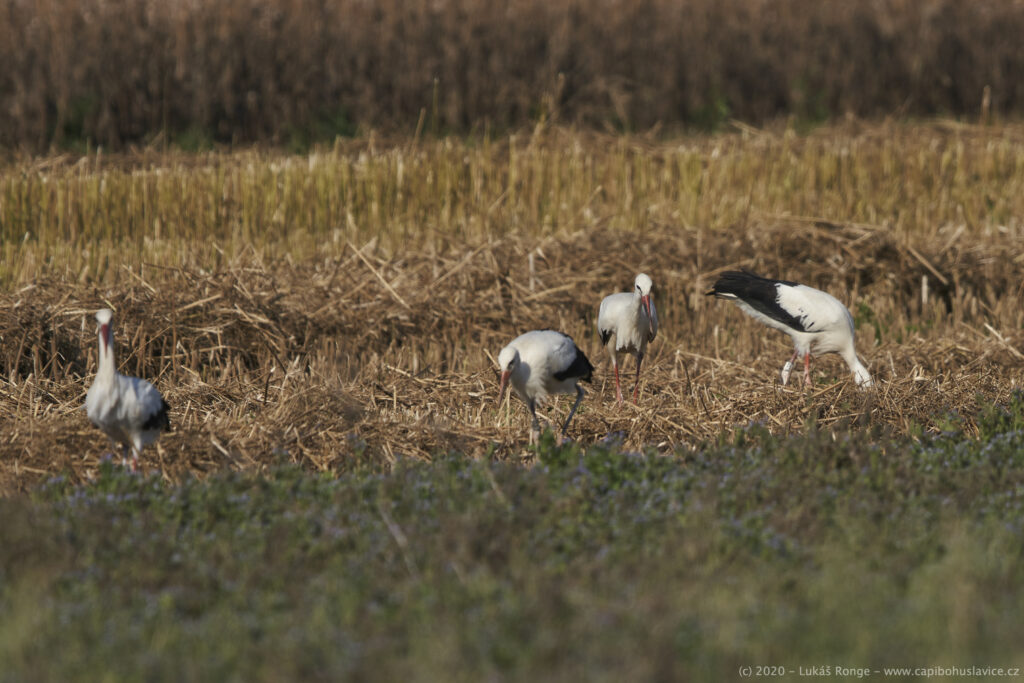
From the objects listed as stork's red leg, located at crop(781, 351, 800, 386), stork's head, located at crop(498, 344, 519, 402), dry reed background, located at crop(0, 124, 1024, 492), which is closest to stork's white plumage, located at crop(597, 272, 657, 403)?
dry reed background, located at crop(0, 124, 1024, 492)

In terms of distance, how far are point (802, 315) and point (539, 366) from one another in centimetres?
241

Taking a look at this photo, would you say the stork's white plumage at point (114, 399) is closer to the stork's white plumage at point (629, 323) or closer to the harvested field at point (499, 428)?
the harvested field at point (499, 428)

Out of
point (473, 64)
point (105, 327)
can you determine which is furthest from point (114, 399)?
point (473, 64)

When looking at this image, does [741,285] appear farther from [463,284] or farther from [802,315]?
[463,284]

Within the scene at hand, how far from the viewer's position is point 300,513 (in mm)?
5547

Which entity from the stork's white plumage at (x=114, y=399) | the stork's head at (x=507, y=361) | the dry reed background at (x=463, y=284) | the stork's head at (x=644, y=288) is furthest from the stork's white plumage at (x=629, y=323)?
the stork's white plumage at (x=114, y=399)

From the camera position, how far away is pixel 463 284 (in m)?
9.92

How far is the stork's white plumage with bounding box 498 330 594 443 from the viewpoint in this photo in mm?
7102

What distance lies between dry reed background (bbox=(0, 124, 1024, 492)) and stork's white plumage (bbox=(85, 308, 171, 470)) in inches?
22.2

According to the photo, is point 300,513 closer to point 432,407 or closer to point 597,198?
point 432,407

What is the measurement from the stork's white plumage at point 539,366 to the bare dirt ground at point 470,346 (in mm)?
282

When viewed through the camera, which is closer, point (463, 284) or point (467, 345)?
point (467, 345)

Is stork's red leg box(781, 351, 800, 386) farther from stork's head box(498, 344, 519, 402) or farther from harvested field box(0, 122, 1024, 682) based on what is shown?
stork's head box(498, 344, 519, 402)

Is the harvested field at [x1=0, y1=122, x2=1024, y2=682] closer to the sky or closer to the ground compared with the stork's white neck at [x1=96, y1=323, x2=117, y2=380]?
closer to the ground
